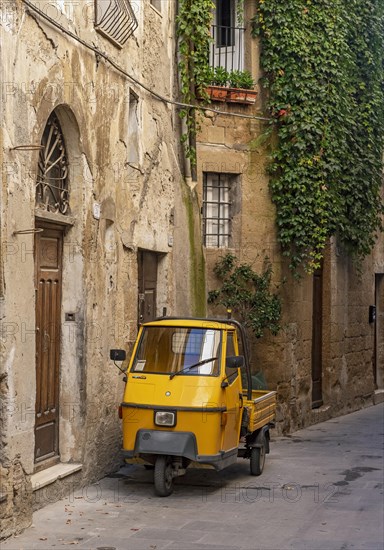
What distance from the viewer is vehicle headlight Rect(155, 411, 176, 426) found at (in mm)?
10281

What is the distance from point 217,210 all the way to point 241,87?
1.94 meters

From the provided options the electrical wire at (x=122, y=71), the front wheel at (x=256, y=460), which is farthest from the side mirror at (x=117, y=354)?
the electrical wire at (x=122, y=71)

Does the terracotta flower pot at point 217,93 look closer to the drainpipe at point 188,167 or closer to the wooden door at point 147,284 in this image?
the drainpipe at point 188,167

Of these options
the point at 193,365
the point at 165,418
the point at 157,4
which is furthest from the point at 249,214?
the point at 165,418

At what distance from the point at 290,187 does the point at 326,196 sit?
27.6 inches

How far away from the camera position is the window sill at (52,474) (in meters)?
9.65

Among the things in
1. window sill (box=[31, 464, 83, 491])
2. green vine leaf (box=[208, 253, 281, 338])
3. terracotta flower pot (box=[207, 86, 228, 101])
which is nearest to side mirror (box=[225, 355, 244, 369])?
window sill (box=[31, 464, 83, 491])

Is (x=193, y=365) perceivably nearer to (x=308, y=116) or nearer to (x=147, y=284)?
(x=147, y=284)

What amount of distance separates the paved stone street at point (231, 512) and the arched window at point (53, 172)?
2924 millimetres

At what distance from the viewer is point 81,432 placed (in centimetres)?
1081

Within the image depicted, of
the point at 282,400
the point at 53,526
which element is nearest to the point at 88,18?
the point at 53,526

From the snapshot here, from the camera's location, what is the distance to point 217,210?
1605 cm

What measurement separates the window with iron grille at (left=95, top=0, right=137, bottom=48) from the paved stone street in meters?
4.93

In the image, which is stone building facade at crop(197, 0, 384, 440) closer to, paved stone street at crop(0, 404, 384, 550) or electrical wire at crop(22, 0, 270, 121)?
electrical wire at crop(22, 0, 270, 121)
